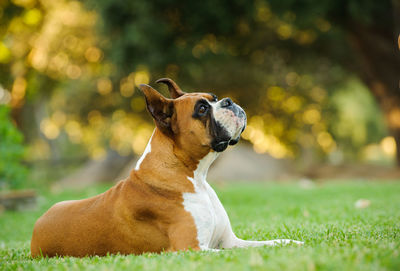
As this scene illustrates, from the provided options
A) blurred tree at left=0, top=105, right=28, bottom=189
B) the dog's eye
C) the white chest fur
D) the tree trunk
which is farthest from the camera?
the tree trunk

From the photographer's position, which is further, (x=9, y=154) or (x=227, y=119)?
(x=9, y=154)

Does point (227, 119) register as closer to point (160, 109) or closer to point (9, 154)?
point (160, 109)

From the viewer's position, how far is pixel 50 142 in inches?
1656

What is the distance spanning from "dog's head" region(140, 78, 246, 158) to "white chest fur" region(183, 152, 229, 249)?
184 mm

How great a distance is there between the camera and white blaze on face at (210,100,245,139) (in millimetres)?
4242

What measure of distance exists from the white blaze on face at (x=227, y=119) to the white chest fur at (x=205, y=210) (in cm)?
32

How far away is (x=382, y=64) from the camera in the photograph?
17.8m

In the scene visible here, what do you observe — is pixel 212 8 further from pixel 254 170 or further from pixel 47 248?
pixel 47 248

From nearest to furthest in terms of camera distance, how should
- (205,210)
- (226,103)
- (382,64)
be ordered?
(205,210)
(226,103)
(382,64)

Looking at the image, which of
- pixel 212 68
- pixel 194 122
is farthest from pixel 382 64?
pixel 194 122

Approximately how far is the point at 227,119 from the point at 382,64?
1585 cm

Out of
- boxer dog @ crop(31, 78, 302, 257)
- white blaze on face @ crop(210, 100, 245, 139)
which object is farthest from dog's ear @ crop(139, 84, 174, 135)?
white blaze on face @ crop(210, 100, 245, 139)

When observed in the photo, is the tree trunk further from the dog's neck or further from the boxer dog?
the dog's neck

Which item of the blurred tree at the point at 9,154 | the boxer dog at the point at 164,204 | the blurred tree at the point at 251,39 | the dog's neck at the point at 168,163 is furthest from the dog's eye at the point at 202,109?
the blurred tree at the point at 251,39
